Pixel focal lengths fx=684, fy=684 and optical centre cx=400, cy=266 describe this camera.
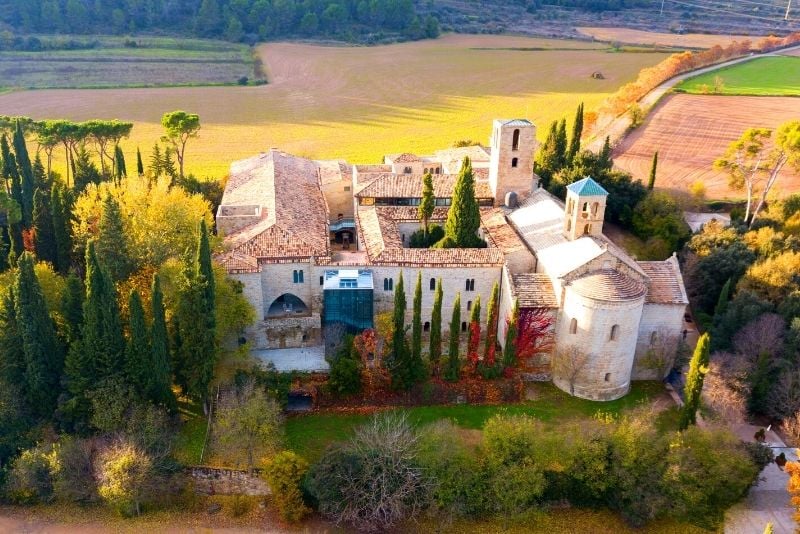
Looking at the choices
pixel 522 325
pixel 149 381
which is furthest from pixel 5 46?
pixel 522 325

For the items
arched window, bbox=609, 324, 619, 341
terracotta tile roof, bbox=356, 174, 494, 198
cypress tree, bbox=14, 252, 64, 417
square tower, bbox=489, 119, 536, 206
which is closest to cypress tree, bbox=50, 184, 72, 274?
cypress tree, bbox=14, 252, 64, 417

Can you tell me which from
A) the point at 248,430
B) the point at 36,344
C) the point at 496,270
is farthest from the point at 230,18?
the point at 248,430

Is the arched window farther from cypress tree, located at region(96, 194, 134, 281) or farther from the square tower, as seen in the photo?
cypress tree, located at region(96, 194, 134, 281)

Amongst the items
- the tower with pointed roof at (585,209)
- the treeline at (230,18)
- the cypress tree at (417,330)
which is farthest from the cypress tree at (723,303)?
the treeline at (230,18)

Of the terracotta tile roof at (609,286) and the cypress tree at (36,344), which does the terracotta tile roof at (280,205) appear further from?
the terracotta tile roof at (609,286)

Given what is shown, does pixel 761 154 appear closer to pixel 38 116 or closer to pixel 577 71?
pixel 577 71
